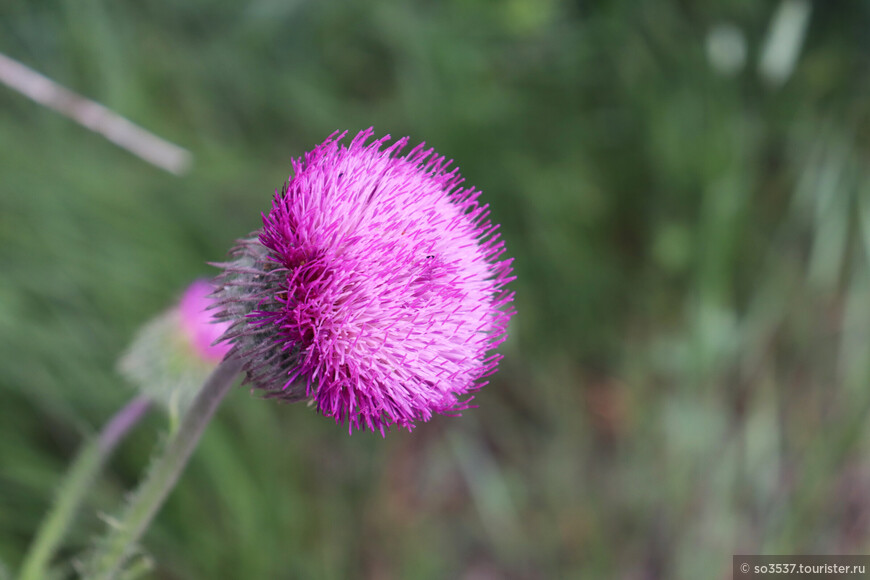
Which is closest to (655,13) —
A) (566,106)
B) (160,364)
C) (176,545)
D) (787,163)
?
(566,106)

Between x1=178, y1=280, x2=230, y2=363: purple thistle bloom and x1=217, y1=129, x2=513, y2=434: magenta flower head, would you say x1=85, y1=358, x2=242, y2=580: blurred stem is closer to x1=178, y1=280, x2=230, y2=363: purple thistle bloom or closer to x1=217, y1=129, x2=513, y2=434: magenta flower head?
x1=217, y1=129, x2=513, y2=434: magenta flower head

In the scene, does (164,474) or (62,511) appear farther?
(62,511)

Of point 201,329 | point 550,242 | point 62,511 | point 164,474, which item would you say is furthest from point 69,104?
point 550,242

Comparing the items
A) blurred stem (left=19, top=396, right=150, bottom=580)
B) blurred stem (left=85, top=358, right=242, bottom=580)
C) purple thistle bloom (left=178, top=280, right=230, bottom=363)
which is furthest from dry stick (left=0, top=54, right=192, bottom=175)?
blurred stem (left=85, top=358, right=242, bottom=580)

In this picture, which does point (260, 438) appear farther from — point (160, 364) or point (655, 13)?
point (655, 13)

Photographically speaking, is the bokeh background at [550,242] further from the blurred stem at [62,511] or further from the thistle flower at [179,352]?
the blurred stem at [62,511]

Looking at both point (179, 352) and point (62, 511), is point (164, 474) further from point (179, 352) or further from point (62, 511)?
point (179, 352)
